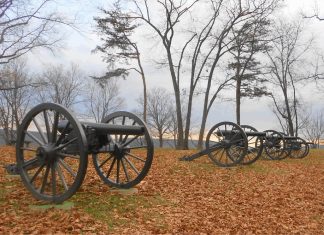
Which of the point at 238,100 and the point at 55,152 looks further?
the point at 238,100

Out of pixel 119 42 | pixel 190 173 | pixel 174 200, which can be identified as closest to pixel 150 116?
pixel 119 42

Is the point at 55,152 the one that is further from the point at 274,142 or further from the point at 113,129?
the point at 274,142

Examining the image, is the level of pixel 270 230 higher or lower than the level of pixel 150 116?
lower

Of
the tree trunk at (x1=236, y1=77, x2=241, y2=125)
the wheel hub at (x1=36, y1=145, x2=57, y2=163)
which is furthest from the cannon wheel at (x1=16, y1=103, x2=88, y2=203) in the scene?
the tree trunk at (x1=236, y1=77, x2=241, y2=125)

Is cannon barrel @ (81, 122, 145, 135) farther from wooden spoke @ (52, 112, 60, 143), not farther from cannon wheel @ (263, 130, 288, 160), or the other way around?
cannon wheel @ (263, 130, 288, 160)

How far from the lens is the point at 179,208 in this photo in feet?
24.9

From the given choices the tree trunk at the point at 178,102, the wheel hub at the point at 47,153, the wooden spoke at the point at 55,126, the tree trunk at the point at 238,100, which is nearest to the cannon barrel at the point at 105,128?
the wooden spoke at the point at 55,126

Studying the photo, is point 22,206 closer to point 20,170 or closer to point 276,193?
point 20,170

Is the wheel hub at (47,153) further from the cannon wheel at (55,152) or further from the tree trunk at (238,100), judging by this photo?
the tree trunk at (238,100)

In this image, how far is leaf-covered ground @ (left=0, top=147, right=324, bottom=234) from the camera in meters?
6.20

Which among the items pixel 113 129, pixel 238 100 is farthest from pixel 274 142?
pixel 113 129

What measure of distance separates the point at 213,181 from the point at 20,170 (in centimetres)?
505

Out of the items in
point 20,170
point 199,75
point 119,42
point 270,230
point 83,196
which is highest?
point 119,42

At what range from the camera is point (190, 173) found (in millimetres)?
11547
